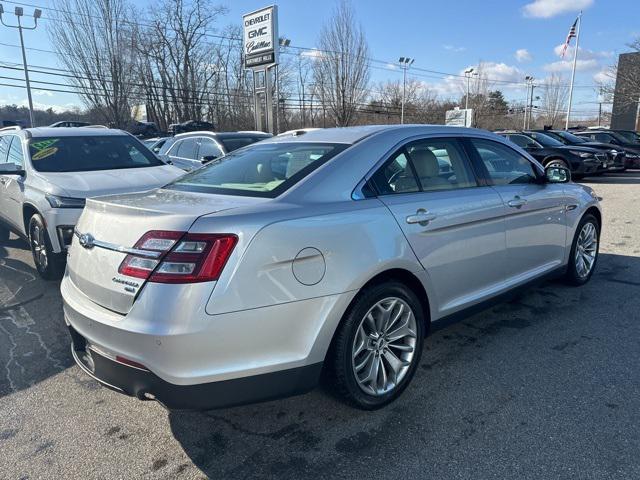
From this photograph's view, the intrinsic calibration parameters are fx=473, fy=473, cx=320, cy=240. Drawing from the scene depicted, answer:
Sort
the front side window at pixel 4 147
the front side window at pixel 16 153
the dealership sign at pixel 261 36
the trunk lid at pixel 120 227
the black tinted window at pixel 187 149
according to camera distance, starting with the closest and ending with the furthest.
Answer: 1. the trunk lid at pixel 120 227
2. the front side window at pixel 16 153
3. the front side window at pixel 4 147
4. the black tinted window at pixel 187 149
5. the dealership sign at pixel 261 36

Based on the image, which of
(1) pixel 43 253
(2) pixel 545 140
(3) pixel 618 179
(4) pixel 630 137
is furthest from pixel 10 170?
(4) pixel 630 137

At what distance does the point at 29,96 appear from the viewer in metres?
31.3

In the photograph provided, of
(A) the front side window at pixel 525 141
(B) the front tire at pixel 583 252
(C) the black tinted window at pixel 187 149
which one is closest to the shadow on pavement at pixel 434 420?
(B) the front tire at pixel 583 252

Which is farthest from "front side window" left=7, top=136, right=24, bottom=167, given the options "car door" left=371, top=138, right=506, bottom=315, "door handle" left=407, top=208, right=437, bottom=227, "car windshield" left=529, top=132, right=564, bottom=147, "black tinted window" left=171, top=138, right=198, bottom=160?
"car windshield" left=529, top=132, right=564, bottom=147

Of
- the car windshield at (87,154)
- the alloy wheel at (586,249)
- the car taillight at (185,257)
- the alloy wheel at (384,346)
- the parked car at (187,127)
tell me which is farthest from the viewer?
the parked car at (187,127)

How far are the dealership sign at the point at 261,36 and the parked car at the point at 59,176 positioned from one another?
12.7m

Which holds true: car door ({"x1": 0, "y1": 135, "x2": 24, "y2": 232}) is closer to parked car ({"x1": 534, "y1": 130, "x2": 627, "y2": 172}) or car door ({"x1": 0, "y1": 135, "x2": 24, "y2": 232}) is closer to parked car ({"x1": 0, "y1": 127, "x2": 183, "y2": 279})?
parked car ({"x1": 0, "y1": 127, "x2": 183, "y2": 279})

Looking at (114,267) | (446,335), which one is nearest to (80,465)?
(114,267)

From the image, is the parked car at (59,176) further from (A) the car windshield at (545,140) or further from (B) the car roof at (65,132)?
(A) the car windshield at (545,140)

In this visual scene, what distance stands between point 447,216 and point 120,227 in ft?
6.44

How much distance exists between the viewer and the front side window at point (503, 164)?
3693mm

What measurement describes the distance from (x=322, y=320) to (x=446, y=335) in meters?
1.83

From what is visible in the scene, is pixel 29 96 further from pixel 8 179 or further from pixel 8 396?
pixel 8 396

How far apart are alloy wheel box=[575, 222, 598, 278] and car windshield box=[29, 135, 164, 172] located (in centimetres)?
529
